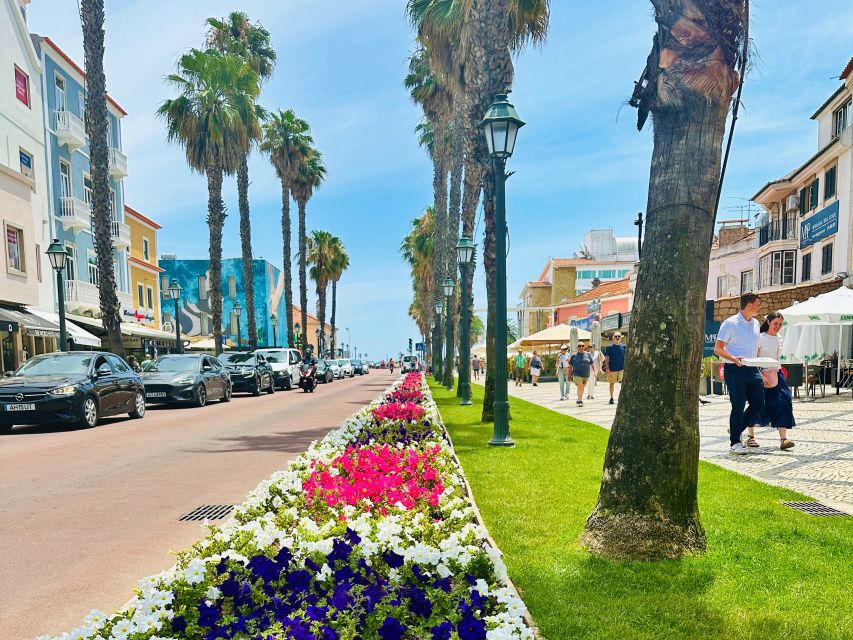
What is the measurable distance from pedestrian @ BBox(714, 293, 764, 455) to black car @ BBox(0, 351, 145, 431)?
11.7 metres

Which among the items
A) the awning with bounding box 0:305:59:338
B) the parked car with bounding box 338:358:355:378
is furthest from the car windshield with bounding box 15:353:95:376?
the parked car with bounding box 338:358:355:378

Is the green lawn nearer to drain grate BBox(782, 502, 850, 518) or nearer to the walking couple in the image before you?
drain grate BBox(782, 502, 850, 518)

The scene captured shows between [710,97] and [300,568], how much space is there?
12.4ft

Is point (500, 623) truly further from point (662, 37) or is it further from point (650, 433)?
point (662, 37)

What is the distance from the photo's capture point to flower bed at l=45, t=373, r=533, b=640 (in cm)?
223

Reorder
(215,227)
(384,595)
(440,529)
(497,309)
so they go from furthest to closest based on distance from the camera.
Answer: (215,227) → (497,309) → (440,529) → (384,595)

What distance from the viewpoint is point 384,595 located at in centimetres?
249

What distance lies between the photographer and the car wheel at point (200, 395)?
1712 cm

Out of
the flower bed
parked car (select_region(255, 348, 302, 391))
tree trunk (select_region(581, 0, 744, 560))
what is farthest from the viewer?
parked car (select_region(255, 348, 302, 391))

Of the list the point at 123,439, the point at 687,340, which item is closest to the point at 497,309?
the point at 687,340

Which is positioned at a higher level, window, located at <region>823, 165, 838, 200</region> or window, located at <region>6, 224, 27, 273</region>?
window, located at <region>823, 165, 838, 200</region>

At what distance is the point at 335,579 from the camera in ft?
8.69

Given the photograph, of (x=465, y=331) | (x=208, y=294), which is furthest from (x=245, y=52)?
(x=208, y=294)

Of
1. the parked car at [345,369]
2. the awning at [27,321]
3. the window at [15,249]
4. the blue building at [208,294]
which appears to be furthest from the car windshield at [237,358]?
the blue building at [208,294]
